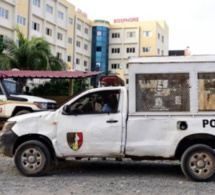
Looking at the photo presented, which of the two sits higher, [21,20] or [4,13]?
[21,20]

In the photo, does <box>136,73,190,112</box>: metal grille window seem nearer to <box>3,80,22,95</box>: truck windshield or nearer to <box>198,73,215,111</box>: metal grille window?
<box>198,73,215,111</box>: metal grille window

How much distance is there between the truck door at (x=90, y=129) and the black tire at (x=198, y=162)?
52.8 inches

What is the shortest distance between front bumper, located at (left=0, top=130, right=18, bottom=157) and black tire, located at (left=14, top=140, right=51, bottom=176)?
0.18m

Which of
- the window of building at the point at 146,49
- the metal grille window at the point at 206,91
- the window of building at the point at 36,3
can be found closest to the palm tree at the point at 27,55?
the metal grille window at the point at 206,91

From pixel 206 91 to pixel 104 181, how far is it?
2676mm

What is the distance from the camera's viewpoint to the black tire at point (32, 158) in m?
7.47

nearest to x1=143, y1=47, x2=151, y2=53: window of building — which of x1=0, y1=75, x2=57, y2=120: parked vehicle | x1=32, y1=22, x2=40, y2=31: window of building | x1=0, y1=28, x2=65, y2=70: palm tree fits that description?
x1=32, y1=22, x2=40, y2=31: window of building

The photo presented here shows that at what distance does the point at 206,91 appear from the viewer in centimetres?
727

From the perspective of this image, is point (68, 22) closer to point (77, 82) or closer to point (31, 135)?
point (77, 82)

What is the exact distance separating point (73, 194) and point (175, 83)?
116 inches

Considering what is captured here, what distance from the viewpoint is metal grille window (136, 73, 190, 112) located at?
24.0ft

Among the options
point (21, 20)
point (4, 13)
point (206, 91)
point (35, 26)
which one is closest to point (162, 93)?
point (206, 91)

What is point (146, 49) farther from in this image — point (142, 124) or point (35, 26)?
point (142, 124)

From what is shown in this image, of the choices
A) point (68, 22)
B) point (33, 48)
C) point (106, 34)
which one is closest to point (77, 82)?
point (33, 48)
